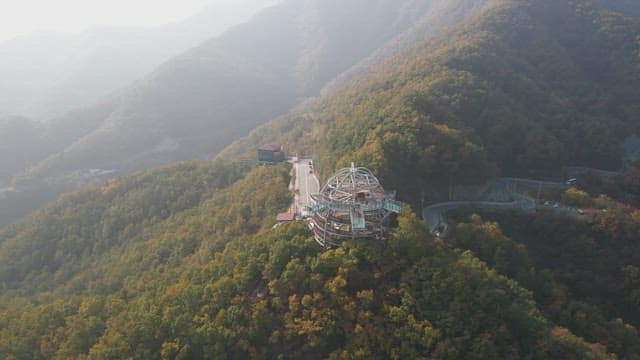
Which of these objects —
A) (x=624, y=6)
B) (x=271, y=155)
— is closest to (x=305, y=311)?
(x=271, y=155)

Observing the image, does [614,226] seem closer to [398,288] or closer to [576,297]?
[576,297]

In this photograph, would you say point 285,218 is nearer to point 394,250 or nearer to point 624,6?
point 394,250

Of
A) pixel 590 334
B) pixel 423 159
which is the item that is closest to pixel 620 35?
pixel 423 159

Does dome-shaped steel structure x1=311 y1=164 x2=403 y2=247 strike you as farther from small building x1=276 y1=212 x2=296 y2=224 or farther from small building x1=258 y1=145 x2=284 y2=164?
small building x1=258 y1=145 x2=284 y2=164

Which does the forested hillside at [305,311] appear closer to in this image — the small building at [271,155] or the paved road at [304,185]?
the paved road at [304,185]

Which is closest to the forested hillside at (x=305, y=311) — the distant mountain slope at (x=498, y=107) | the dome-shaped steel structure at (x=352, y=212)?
the dome-shaped steel structure at (x=352, y=212)

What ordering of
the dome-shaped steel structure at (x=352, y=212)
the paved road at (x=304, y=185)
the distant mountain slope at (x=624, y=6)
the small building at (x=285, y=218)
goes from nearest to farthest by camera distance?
the dome-shaped steel structure at (x=352, y=212) < the small building at (x=285, y=218) < the paved road at (x=304, y=185) < the distant mountain slope at (x=624, y=6)

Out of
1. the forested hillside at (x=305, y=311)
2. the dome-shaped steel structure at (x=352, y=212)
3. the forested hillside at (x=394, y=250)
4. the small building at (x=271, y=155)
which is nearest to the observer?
the forested hillside at (x=305, y=311)

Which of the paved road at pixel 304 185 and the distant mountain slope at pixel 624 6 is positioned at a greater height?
the distant mountain slope at pixel 624 6
